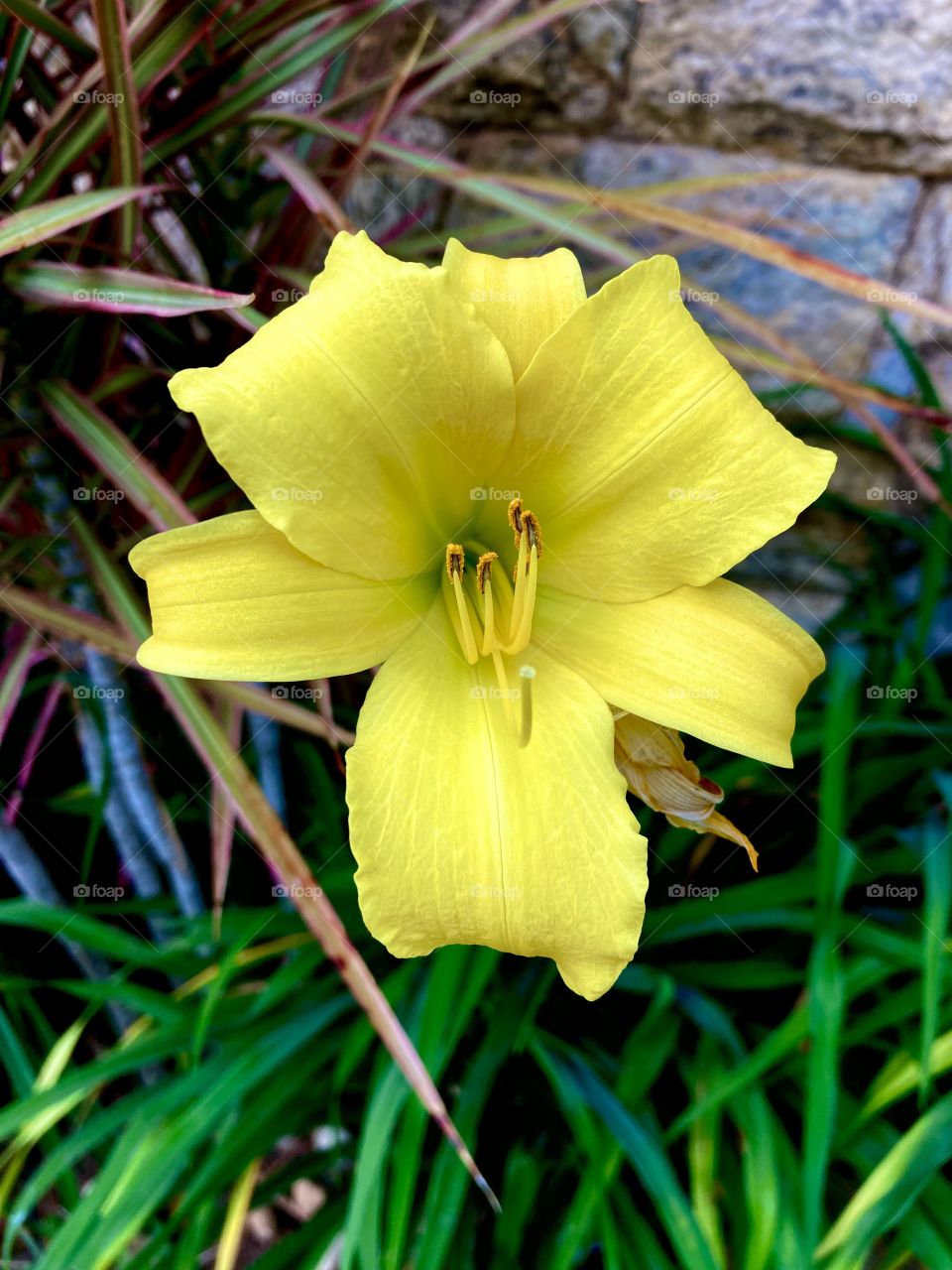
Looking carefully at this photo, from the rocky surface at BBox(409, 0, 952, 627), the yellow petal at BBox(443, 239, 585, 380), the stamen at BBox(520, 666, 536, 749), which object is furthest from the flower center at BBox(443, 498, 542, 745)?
the rocky surface at BBox(409, 0, 952, 627)

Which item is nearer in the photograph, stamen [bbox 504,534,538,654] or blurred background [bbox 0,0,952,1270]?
stamen [bbox 504,534,538,654]

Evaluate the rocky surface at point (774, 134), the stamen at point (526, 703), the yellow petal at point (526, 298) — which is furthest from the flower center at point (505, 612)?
the rocky surface at point (774, 134)

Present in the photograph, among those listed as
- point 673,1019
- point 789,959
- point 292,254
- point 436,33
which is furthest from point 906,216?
point 673,1019

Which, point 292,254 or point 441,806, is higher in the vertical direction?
point 292,254

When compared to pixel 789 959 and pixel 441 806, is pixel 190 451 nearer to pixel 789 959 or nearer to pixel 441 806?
pixel 441 806

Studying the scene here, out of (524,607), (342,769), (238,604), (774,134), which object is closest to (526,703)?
(524,607)

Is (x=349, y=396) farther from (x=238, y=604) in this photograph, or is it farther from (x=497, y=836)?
(x=497, y=836)

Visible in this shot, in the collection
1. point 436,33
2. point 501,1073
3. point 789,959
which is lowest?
point 789,959

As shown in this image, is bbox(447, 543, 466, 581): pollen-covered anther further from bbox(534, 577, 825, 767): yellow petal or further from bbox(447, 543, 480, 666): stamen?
bbox(534, 577, 825, 767): yellow petal
